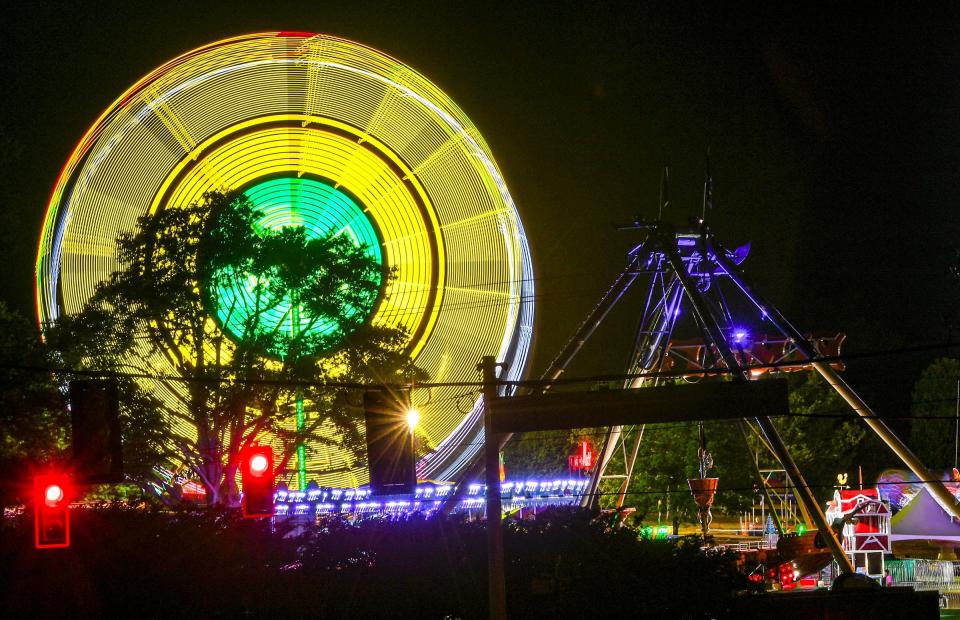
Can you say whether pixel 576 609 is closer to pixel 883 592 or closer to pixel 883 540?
pixel 883 592

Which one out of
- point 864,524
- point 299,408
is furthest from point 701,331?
point 299,408

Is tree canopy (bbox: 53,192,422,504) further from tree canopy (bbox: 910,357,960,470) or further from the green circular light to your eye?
tree canopy (bbox: 910,357,960,470)

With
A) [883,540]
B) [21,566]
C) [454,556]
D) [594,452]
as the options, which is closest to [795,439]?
[594,452]

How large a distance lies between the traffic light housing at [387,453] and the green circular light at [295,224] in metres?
10.1

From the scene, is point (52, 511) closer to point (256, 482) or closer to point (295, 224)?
point (256, 482)

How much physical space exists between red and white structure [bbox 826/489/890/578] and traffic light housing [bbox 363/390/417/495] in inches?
531

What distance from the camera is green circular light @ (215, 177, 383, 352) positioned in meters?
27.5

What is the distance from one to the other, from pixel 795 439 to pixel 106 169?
3789 centimetres

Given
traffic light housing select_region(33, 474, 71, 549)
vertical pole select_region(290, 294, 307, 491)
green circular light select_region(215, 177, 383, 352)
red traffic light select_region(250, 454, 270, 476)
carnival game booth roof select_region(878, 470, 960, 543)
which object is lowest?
carnival game booth roof select_region(878, 470, 960, 543)

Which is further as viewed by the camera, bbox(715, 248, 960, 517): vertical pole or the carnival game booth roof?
the carnival game booth roof

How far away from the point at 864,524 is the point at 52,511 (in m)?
18.7

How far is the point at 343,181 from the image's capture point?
3059cm

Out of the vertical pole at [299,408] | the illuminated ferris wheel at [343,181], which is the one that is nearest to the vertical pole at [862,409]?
the illuminated ferris wheel at [343,181]

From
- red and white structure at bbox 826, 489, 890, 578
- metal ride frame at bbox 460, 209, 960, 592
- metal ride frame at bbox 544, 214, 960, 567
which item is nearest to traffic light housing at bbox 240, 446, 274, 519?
metal ride frame at bbox 460, 209, 960, 592
